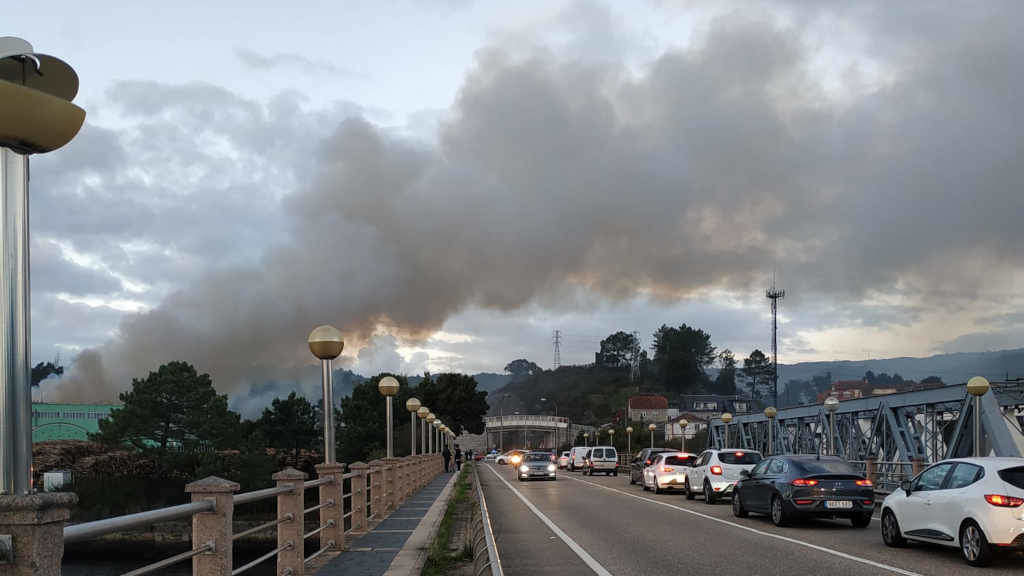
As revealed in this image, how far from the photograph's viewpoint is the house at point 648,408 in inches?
7092

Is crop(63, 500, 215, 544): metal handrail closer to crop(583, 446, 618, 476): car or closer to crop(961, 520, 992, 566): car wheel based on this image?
crop(961, 520, 992, 566): car wheel

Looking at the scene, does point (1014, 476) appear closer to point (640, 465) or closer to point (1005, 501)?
point (1005, 501)

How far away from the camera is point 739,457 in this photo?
27562 mm

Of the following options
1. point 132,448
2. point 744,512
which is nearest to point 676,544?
point 744,512

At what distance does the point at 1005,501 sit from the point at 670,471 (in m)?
21.9

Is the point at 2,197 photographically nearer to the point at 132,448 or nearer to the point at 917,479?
the point at 917,479

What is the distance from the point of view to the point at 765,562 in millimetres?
13008

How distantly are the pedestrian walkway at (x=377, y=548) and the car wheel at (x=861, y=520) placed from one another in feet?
28.8

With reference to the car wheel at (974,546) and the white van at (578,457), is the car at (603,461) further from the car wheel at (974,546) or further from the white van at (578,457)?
the car wheel at (974,546)

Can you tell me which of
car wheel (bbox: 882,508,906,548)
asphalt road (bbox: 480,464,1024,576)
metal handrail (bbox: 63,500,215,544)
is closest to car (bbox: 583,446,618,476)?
asphalt road (bbox: 480,464,1024,576)

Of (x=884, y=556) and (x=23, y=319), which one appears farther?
(x=884, y=556)

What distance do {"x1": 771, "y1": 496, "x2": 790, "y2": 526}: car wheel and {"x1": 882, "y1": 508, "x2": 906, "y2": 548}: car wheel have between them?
3.80m

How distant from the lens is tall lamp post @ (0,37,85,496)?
4.78 meters

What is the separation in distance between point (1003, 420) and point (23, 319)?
3266cm
